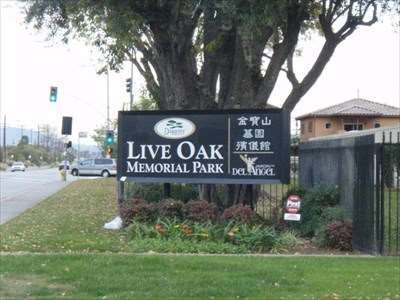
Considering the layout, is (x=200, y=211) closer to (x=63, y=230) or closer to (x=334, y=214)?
A: (x=334, y=214)

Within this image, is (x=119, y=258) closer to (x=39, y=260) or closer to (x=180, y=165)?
(x=39, y=260)

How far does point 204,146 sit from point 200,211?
1.66 metres

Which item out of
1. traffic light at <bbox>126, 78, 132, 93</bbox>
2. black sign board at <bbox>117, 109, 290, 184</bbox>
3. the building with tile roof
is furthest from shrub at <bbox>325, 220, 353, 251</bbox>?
the building with tile roof

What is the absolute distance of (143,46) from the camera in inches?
833

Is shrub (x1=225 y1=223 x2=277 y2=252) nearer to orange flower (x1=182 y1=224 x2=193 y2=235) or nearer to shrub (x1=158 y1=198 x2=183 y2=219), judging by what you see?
orange flower (x1=182 y1=224 x2=193 y2=235)

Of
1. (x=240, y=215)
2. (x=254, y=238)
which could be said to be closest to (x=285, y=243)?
(x=254, y=238)

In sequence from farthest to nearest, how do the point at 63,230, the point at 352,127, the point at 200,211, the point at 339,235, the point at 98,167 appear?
the point at 352,127 < the point at 98,167 < the point at 63,230 < the point at 200,211 < the point at 339,235

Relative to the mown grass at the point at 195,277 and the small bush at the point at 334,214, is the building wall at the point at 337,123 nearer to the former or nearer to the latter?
the small bush at the point at 334,214

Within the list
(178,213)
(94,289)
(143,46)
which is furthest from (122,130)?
(94,289)

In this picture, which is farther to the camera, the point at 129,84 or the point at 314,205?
the point at 129,84

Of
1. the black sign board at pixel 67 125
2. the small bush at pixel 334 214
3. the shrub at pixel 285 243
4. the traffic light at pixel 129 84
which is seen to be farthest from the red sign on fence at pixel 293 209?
the traffic light at pixel 129 84

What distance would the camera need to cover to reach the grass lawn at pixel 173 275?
26.9ft

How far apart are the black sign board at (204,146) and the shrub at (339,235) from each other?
216 cm

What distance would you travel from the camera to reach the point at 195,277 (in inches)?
355
